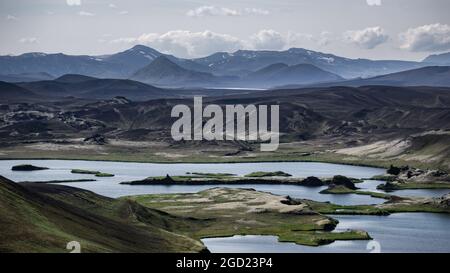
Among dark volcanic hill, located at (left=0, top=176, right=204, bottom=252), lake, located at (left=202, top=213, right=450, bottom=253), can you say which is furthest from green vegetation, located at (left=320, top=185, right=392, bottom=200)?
dark volcanic hill, located at (left=0, top=176, right=204, bottom=252)

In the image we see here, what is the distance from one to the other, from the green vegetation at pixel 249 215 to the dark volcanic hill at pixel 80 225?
8.38 m

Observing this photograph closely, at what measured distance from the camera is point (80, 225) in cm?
10194

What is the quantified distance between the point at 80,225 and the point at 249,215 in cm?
5246

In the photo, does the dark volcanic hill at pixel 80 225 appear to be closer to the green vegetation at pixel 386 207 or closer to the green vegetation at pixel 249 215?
the green vegetation at pixel 249 215

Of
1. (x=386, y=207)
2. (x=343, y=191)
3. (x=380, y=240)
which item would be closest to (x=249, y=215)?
(x=386, y=207)

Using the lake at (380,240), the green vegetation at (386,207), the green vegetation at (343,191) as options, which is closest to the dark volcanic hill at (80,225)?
the lake at (380,240)

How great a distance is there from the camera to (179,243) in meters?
114

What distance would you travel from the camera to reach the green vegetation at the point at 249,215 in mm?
128375

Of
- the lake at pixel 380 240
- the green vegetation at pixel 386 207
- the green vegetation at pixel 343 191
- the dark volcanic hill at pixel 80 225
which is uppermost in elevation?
the dark volcanic hill at pixel 80 225
